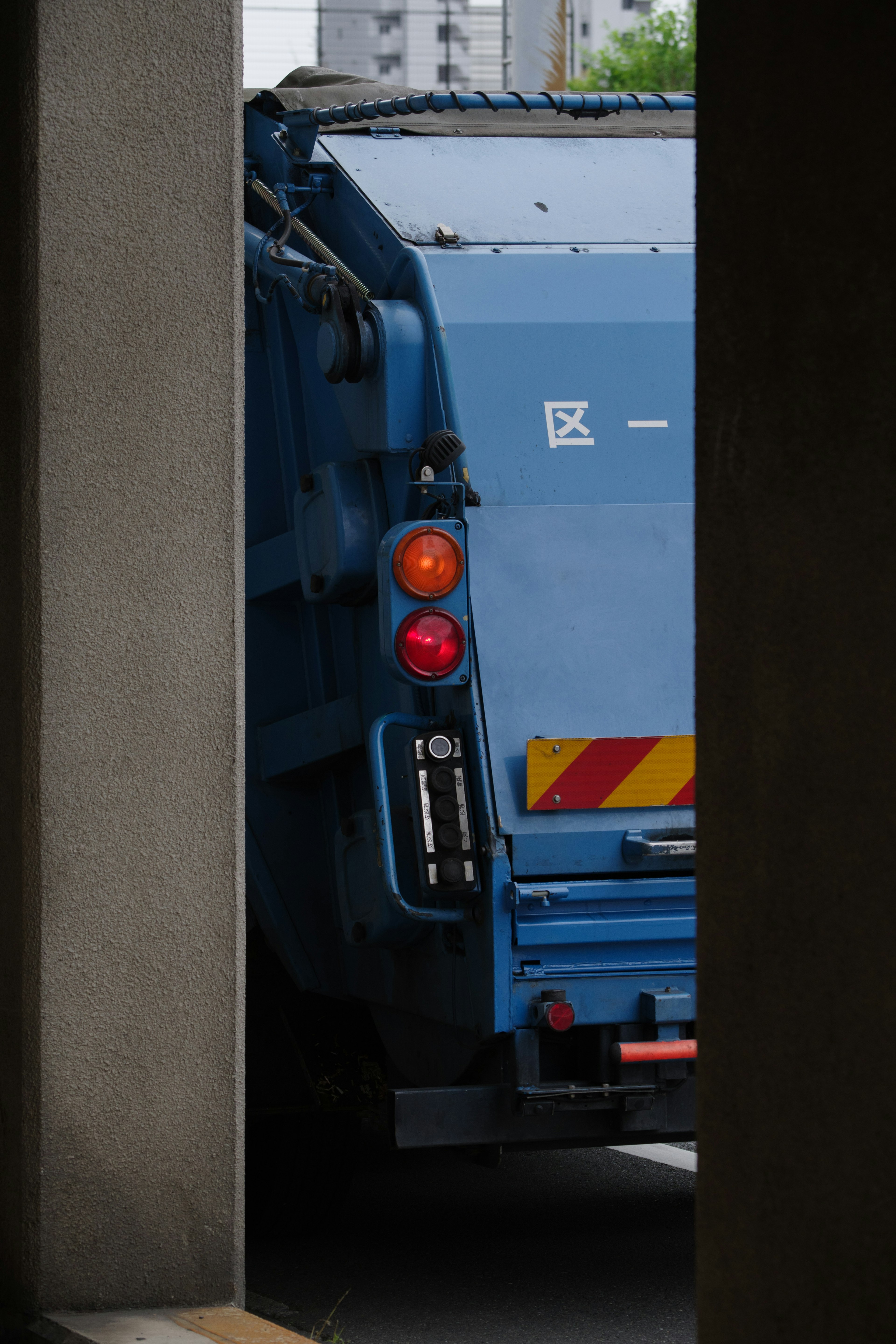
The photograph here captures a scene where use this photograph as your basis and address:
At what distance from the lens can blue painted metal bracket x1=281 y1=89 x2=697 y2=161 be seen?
5047 mm

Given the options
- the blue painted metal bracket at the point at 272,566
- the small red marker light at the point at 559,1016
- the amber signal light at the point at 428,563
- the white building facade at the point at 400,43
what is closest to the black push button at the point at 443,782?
the amber signal light at the point at 428,563

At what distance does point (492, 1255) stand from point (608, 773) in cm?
168

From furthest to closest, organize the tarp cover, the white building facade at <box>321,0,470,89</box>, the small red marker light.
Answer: the white building facade at <box>321,0,470,89</box>
the tarp cover
the small red marker light

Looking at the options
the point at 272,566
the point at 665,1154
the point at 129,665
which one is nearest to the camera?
the point at 129,665

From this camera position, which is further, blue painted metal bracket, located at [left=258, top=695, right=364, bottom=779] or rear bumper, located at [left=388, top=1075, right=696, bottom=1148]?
blue painted metal bracket, located at [left=258, top=695, right=364, bottom=779]

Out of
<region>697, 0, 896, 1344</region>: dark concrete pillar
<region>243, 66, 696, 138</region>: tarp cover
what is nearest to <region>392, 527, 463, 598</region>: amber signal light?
<region>243, 66, 696, 138</region>: tarp cover

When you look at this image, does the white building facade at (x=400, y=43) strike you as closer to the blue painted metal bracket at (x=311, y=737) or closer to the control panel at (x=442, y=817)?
the blue painted metal bracket at (x=311, y=737)

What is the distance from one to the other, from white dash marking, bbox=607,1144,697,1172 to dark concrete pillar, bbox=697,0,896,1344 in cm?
460

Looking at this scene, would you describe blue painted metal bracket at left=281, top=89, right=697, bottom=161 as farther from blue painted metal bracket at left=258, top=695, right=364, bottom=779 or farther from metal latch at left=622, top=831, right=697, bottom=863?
metal latch at left=622, top=831, right=697, bottom=863

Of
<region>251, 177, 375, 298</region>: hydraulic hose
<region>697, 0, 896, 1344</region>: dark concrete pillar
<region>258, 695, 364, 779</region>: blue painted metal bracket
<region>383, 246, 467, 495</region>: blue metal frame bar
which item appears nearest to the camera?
<region>697, 0, 896, 1344</region>: dark concrete pillar

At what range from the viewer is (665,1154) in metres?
6.43

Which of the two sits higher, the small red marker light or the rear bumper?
the small red marker light

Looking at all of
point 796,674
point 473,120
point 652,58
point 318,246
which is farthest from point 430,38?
point 796,674

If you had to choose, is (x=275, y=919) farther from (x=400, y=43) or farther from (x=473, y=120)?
(x=400, y=43)
